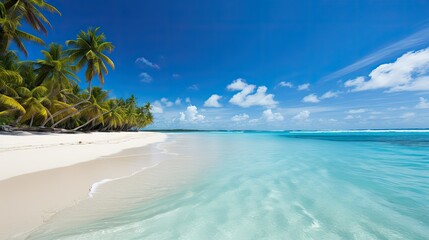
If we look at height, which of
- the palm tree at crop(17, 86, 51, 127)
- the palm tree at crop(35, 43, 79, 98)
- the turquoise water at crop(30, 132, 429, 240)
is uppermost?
the palm tree at crop(35, 43, 79, 98)

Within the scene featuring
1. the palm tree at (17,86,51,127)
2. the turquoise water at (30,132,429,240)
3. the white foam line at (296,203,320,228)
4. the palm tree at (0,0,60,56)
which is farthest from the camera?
the palm tree at (17,86,51,127)

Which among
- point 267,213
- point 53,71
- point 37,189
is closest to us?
point 267,213

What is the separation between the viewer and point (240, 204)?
13.9 feet

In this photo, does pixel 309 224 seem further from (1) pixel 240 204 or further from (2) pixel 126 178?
(2) pixel 126 178

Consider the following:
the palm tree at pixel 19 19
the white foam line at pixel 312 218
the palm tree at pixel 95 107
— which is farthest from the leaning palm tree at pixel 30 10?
the white foam line at pixel 312 218

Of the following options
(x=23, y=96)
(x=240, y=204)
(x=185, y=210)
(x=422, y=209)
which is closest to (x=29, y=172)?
(x=185, y=210)

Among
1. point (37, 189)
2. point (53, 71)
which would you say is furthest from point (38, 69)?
point (37, 189)

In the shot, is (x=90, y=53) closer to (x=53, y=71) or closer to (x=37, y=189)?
(x=53, y=71)

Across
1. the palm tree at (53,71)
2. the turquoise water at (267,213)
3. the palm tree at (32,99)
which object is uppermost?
the palm tree at (53,71)

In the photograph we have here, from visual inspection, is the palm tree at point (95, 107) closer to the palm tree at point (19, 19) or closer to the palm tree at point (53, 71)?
the palm tree at point (53, 71)

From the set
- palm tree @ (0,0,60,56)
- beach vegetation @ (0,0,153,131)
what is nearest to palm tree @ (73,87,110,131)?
beach vegetation @ (0,0,153,131)

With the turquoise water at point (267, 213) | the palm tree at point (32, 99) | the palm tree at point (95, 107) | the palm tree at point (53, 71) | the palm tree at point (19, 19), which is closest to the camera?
the turquoise water at point (267, 213)

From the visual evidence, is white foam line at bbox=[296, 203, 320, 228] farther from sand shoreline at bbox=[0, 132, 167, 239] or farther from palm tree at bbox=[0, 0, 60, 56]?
palm tree at bbox=[0, 0, 60, 56]

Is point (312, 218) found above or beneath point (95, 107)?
beneath
